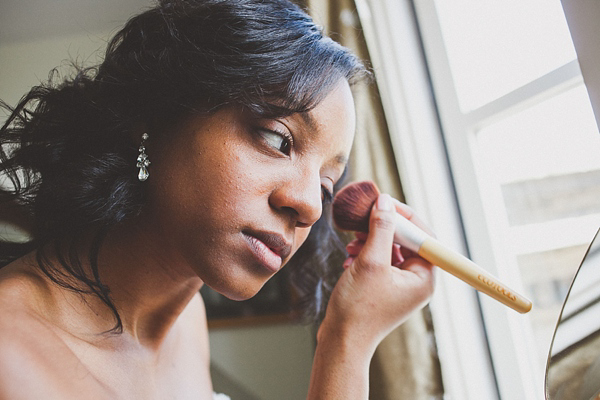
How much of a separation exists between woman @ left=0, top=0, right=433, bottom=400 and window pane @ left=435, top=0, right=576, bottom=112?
0.26m

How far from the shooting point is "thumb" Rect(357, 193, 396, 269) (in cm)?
67

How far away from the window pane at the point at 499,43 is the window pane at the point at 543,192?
58mm

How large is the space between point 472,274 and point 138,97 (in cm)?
48

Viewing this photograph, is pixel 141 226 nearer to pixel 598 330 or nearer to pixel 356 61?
pixel 356 61

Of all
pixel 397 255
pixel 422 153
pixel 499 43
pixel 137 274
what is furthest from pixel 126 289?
pixel 499 43

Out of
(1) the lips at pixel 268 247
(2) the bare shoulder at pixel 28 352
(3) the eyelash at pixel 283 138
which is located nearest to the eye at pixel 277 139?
(3) the eyelash at pixel 283 138

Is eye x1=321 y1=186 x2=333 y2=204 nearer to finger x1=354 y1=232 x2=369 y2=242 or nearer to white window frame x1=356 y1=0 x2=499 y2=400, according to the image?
finger x1=354 y1=232 x2=369 y2=242

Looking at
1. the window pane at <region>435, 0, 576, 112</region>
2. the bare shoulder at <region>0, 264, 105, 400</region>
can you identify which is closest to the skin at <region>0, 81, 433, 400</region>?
the bare shoulder at <region>0, 264, 105, 400</region>

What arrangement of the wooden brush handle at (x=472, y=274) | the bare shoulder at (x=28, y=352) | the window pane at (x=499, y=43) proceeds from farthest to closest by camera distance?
the window pane at (x=499, y=43)
the wooden brush handle at (x=472, y=274)
the bare shoulder at (x=28, y=352)

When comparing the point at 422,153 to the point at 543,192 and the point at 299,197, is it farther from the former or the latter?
the point at 299,197

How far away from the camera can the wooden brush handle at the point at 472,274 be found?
0.61 m

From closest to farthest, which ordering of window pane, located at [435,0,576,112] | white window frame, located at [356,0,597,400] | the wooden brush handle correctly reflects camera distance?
1. the wooden brush handle
2. window pane, located at [435,0,576,112]
3. white window frame, located at [356,0,597,400]

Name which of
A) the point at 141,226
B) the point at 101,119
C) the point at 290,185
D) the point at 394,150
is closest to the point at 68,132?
the point at 101,119

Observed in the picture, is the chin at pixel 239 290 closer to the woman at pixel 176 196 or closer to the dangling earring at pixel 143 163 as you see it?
the woman at pixel 176 196
